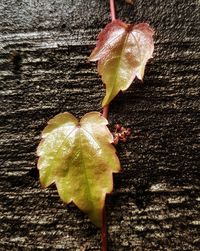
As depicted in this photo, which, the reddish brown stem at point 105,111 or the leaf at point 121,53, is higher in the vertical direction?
the leaf at point 121,53

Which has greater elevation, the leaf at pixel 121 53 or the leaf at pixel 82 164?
the leaf at pixel 121 53

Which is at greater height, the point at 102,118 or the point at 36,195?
the point at 102,118

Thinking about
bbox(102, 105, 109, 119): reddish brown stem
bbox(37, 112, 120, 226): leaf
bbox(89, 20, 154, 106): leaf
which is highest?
bbox(89, 20, 154, 106): leaf

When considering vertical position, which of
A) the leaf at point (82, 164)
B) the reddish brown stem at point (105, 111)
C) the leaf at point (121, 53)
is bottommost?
the leaf at point (82, 164)

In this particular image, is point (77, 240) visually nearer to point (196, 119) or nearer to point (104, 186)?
point (104, 186)

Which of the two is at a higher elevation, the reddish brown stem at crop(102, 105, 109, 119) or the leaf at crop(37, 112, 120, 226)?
the reddish brown stem at crop(102, 105, 109, 119)

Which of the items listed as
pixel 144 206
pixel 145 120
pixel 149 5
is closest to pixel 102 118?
pixel 145 120
